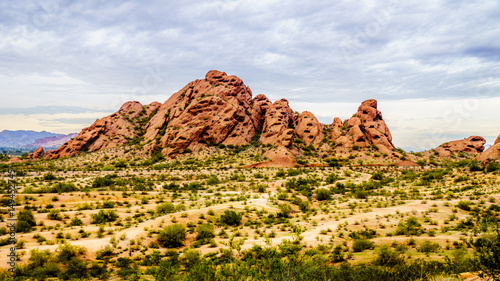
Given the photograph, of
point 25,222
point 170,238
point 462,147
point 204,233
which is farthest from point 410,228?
point 462,147

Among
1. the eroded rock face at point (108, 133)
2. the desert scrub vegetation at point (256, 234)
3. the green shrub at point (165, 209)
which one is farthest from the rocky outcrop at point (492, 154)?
the eroded rock face at point (108, 133)

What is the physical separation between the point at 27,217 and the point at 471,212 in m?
43.6

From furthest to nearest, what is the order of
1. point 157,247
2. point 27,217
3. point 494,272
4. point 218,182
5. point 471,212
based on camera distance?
point 218,182
point 471,212
point 27,217
point 157,247
point 494,272

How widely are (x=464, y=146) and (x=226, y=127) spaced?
91.6 metres

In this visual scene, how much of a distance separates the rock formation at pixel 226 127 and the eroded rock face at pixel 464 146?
22.9 m

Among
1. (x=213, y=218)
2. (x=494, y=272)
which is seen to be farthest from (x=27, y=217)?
(x=494, y=272)

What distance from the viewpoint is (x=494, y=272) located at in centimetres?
872

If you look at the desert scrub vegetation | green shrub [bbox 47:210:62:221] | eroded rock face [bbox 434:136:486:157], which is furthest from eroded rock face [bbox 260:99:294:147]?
green shrub [bbox 47:210:62:221]

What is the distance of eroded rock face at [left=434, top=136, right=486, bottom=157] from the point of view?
94.0 meters

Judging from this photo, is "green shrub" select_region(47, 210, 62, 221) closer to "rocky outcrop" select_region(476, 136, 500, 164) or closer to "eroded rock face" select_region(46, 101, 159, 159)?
"eroded rock face" select_region(46, 101, 159, 159)

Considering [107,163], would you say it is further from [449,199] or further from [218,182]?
[449,199]

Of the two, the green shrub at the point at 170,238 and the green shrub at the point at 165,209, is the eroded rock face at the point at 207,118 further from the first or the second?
the green shrub at the point at 170,238

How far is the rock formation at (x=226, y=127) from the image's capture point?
90.4 meters

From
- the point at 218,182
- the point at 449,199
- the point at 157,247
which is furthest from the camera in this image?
the point at 218,182
